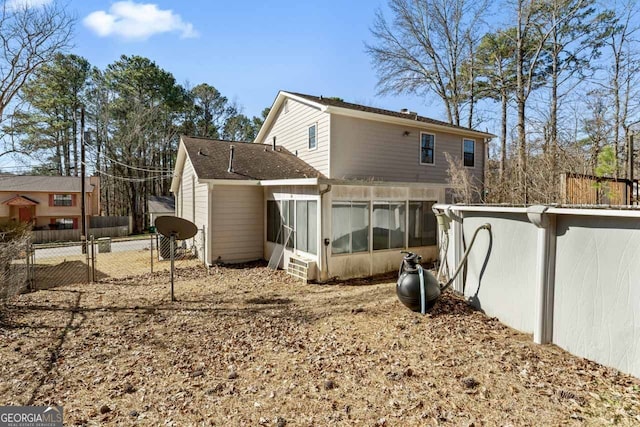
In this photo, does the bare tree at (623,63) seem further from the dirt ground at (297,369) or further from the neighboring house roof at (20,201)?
the neighboring house roof at (20,201)

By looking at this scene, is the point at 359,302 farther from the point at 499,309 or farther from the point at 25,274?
the point at 25,274

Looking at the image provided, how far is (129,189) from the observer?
27969 millimetres

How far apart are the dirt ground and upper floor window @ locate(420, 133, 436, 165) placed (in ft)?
26.5

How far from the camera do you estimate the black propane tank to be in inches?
203

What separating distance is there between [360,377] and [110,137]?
97.2ft

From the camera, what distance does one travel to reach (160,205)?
24.2 m

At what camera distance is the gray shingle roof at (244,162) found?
34.8 ft

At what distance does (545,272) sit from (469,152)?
11.2m

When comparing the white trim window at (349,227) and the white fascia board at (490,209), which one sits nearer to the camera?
the white fascia board at (490,209)

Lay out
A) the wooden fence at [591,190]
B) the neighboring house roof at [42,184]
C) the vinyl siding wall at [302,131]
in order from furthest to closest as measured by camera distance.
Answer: the neighboring house roof at [42,184]
the vinyl siding wall at [302,131]
the wooden fence at [591,190]

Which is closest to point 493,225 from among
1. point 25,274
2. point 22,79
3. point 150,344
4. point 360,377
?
point 360,377

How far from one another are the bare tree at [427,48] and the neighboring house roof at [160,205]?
17.8m

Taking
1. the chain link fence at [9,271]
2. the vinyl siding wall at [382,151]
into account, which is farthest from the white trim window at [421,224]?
the chain link fence at [9,271]

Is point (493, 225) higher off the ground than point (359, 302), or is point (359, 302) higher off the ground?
point (493, 225)
